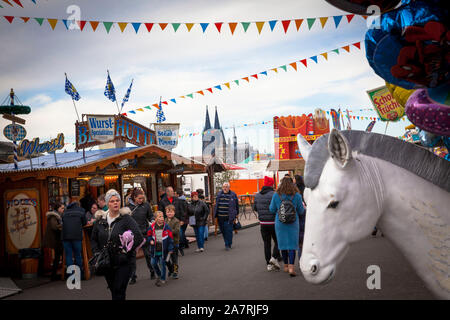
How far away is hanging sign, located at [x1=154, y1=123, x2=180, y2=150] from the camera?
52.3ft

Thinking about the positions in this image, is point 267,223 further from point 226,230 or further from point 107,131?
point 107,131

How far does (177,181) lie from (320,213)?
692 inches

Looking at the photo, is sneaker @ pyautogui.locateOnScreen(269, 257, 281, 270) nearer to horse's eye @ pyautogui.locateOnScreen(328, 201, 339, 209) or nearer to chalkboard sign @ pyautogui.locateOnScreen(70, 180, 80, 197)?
horse's eye @ pyautogui.locateOnScreen(328, 201, 339, 209)

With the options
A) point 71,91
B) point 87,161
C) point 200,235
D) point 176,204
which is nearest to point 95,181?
point 87,161

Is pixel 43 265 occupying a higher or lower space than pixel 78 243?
lower

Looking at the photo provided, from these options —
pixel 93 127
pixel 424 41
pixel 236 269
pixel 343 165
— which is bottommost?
pixel 236 269

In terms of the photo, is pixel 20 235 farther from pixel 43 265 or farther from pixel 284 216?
pixel 284 216

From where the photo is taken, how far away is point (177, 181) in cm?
1939

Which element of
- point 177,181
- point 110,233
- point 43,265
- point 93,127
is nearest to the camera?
point 110,233

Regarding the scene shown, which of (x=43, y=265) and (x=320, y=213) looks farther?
(x=43, y=265)

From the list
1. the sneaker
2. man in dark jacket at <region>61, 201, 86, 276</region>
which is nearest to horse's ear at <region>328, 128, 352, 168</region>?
the sneaker

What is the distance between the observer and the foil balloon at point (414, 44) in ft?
6.17
